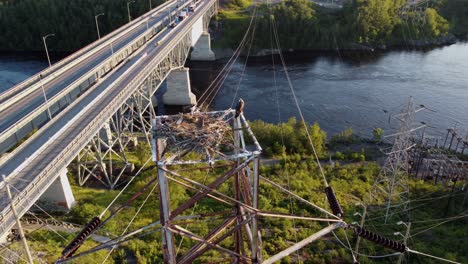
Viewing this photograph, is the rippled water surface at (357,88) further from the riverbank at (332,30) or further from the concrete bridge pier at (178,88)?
the riverbank at (332,30)

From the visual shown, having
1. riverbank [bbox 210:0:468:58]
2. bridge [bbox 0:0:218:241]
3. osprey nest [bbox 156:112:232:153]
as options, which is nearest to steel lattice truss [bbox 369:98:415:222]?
osprey nest [bbox 156:112:232:153]

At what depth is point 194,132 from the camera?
12516 mm

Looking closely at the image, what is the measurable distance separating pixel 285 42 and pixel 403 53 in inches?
1029

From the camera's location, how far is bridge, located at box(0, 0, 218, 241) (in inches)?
932

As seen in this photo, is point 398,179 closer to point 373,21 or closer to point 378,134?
point 378,134

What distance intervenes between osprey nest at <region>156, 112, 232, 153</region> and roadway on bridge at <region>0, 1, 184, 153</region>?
1951 centimetres

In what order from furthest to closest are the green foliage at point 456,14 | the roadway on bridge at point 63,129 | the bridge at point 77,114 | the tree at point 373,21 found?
the green foliage at point 456,14
the tree at point 373,21
the bridge at point 77,114
the roadway on bridge at point 63,129

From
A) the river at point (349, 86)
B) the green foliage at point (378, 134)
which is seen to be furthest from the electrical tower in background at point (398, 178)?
the river at point (349, 86)

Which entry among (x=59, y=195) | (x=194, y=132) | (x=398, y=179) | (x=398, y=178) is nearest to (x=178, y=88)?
(x=59, y=195)

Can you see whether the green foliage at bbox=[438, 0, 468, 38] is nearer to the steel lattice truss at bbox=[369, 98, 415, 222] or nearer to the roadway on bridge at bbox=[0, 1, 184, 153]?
the steel lattice truss at bbox=[369, 98, 415, 222]

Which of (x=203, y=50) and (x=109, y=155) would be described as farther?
(x=203, y=50)

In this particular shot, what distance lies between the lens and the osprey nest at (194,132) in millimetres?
12334

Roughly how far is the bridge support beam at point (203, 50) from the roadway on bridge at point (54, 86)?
2414 centimetres

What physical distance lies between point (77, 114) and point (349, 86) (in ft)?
154
